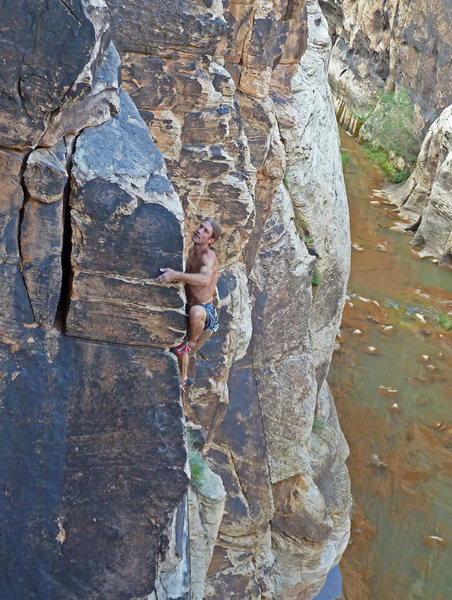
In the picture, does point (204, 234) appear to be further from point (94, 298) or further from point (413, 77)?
point (413, 77)

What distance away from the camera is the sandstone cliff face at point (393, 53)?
25156mm

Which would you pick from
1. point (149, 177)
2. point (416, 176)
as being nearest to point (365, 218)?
point (416, 176)

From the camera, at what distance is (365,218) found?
24328mm

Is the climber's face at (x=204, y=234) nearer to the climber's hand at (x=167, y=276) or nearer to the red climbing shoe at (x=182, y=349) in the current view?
the red climbing shoe at (x=182, y=349)

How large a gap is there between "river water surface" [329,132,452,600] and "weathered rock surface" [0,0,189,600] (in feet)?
24.7

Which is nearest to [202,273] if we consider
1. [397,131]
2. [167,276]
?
[167,276]

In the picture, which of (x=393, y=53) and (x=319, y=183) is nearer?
(x=319, y=183)

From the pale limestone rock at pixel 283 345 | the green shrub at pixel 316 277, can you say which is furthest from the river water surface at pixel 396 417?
the green shrub at pixel 316 277

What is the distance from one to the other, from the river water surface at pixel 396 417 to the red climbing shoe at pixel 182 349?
723cm

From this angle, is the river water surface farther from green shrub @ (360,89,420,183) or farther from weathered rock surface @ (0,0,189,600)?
weathered rock surface @ (0,0,189,600)

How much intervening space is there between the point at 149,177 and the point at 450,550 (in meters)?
9.83

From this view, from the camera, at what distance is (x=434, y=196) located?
72.7 feet

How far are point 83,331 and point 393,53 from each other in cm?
2773

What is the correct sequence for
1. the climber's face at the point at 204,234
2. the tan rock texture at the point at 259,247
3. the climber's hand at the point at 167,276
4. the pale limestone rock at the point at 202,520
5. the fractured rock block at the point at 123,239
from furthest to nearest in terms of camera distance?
the pale limestone rock at the point at 202,520
the tan rock texture at the point at 259,247
the climber's face at the point at 204,234
the climber's hand at the point at 167,276
the fractured rock block at the point at 123,239
